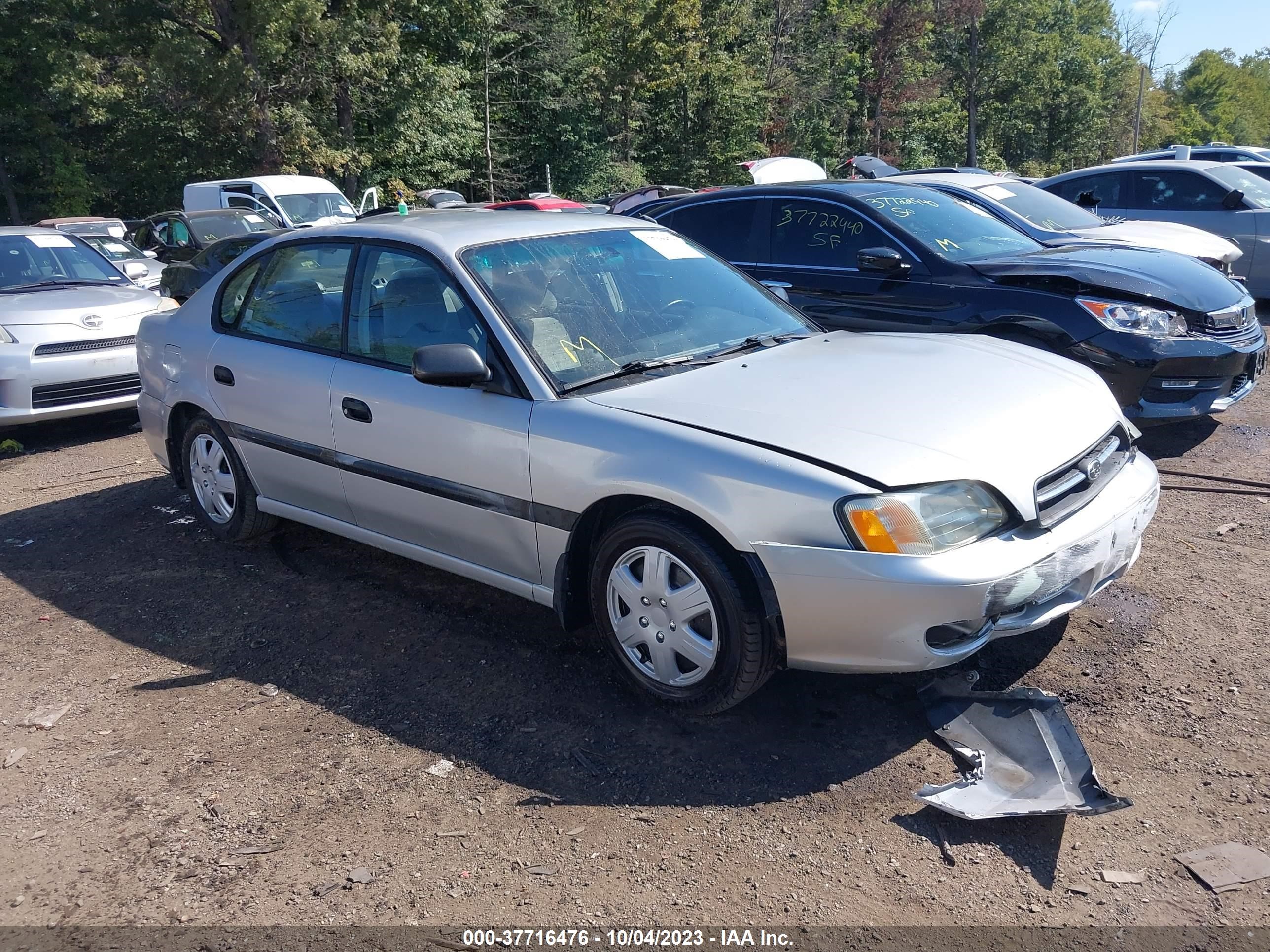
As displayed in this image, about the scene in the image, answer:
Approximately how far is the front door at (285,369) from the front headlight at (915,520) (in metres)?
2.46

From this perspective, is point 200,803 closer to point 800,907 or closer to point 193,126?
point 800,907

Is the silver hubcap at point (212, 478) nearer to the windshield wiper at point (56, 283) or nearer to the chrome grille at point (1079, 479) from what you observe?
the chrome grille at point (1079, 479)

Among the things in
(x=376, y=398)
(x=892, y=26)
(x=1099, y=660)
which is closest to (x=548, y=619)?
(x=376, y=398)

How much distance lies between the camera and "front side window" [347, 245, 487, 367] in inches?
156

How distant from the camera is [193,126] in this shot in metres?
27.9

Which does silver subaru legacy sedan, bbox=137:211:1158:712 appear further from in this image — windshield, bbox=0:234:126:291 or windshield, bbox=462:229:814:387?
windshield, bbox=0:234:126:291

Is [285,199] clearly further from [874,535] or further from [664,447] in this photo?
[874,535]

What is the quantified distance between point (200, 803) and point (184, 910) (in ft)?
1.72

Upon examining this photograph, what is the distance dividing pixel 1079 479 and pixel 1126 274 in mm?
3359

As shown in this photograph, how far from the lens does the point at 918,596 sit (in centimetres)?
294

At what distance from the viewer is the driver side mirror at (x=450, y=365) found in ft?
11.7

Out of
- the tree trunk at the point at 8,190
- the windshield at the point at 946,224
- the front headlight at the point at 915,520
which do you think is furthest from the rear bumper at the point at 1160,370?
the tree trunk at the point at 8,190

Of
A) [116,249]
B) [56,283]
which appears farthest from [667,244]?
[116,249]

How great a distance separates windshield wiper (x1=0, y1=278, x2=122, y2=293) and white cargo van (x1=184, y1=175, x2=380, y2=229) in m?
8.57
